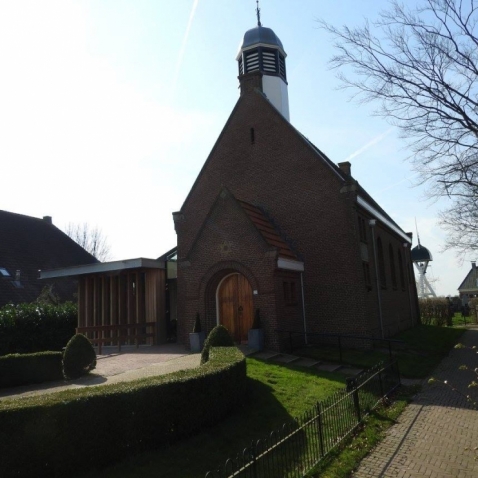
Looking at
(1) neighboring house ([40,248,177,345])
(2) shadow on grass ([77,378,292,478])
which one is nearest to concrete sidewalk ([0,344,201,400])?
(1) neighboring house ([40,248,177,345])

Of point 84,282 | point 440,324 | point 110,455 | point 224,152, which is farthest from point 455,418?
point 440,324

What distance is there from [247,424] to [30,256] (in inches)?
1063

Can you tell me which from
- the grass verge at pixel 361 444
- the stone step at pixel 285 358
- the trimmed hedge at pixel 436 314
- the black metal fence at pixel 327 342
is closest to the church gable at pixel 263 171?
the black metal fence at pixel 327 342

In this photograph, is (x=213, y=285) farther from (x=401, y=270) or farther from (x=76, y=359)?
(x=401, y=270)

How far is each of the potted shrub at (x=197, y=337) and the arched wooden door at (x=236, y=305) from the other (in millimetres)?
1237

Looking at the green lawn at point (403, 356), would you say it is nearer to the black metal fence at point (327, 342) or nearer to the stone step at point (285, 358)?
the black metal fence at point (327, 342)

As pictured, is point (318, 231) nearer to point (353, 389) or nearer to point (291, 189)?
point (291, 189)

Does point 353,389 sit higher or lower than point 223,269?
lower

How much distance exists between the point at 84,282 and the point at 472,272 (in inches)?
2876

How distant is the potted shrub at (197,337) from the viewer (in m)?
17.3

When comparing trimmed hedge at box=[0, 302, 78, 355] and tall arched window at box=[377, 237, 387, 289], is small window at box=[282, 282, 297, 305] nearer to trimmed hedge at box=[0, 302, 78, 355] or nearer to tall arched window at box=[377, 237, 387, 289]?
tall arched window at box=[377, 237, 387, 289]

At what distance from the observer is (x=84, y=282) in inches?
915

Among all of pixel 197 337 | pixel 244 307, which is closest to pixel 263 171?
pixel 244 307

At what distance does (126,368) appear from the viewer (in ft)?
47.9
